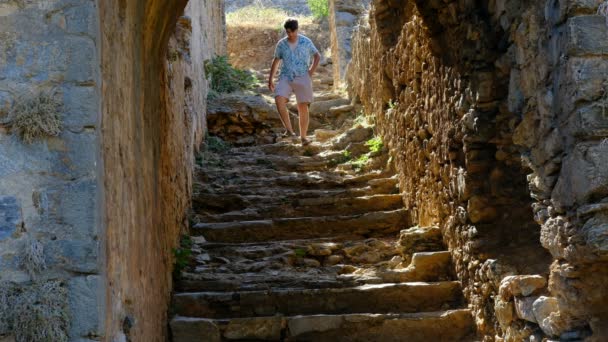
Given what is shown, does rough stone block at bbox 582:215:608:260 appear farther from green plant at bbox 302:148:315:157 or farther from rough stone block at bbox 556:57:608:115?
green plant at bbox 302:148:315:157

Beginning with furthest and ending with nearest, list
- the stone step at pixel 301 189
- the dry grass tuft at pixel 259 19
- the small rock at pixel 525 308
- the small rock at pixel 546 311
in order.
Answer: the dry grass tuft at pixel 259 19
the stone step at pixel 301 189
the small rock at pixel 525 308
the small rock at pixel 546 311

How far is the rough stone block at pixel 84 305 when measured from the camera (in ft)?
10.1

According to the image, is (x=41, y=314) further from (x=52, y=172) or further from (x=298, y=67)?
(x=298, y=67)

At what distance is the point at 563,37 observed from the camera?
3.47 m

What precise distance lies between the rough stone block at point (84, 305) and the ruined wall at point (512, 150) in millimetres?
1832

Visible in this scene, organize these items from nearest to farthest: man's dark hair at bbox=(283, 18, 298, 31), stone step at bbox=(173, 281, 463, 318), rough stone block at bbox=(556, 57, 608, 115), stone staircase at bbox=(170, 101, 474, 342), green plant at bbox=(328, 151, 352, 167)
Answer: rough stone block at bbox=(556, 57, 608, 115) < stone staircase at bbox=(170, 101, 474, 342) < stone step at bbox=(173, 281, 463, 318) < green plant at bbox=(328, 151, 352, 167) < man's dark hair at bbox=(283, 18, 298, 31)

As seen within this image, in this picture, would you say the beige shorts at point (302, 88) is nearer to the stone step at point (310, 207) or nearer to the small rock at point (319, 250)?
the stone step at point (310, 207)

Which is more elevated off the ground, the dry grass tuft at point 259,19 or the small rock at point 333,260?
the dry grass tuft at point 259,19

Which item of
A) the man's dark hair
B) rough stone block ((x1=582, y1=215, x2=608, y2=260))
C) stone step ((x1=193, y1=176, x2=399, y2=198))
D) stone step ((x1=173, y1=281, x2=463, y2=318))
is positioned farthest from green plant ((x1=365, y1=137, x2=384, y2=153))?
rough stone block ((x1=582, y1=215, x2=608, y2=260))

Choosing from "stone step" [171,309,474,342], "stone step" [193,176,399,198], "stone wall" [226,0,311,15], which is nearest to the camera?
"stone step" [171,309,474,342]

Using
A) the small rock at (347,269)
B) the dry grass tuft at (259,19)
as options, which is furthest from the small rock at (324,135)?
the dry grass tuft at (259,19)

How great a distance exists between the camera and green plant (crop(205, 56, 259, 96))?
11.2 meters

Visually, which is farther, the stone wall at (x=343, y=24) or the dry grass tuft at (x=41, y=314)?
Result: the stone wall at (x=343, y=24)

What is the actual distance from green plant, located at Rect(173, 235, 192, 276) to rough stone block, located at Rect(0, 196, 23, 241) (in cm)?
275
